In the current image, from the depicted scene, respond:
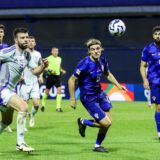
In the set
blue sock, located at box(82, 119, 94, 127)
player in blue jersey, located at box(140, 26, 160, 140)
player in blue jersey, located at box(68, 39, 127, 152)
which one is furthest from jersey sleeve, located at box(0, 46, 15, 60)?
player in blue jersey, located at box(140, 26, 160, 140)

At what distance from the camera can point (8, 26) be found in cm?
3269

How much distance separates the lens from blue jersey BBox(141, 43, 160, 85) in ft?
42.4

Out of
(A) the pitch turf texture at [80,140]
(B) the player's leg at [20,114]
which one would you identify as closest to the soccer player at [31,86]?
(A) the pitch turf texture at [80,140]

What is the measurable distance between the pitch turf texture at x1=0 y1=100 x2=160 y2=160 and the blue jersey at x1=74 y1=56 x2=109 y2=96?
1175 millimetres

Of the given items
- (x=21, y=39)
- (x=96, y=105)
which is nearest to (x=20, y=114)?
(x=21, y=39)

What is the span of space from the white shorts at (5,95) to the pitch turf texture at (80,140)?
3.21 ft

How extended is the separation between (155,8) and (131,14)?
1.72 meters

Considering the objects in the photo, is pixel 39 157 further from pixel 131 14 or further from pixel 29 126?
pixel 131 14

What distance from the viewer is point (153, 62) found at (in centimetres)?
1300

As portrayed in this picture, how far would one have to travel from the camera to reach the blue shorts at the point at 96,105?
439 inches

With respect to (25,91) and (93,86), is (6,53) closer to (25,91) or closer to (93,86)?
(93,86)

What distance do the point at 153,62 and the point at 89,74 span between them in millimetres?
2275

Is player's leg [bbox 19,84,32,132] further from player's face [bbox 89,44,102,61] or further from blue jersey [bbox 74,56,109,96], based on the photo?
player's face [bbox 89,44,102,61]

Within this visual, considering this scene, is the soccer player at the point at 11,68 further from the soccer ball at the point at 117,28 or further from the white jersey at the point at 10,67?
the soccer ball at the point at 117,28
